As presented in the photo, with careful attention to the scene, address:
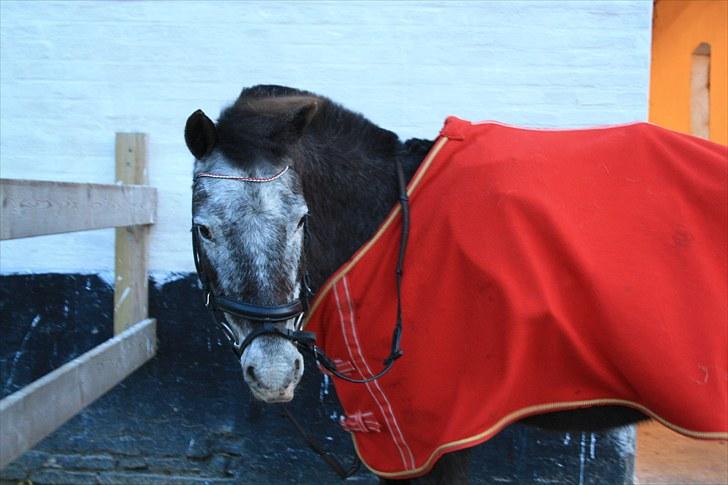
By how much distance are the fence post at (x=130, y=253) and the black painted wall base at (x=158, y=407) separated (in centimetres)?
11

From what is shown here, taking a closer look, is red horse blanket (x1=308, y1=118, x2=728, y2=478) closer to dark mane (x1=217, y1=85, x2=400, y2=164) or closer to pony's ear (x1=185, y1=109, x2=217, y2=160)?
dark mane (x1=217, y1=85, x2=400, y2=164)

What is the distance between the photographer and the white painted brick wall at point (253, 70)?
11.8 feet

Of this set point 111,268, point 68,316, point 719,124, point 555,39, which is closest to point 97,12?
point 111,268

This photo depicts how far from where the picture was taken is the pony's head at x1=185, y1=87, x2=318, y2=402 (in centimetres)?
205

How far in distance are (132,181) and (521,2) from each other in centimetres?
221

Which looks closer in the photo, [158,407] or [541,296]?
[541,296]

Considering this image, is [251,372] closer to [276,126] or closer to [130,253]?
[276,126]

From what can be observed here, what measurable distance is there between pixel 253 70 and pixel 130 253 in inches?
45.2

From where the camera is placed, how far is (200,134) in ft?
7.25

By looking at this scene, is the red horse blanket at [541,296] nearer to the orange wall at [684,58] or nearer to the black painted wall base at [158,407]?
the black painted wall base at [158,407]

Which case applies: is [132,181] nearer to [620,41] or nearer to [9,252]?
[9,252]

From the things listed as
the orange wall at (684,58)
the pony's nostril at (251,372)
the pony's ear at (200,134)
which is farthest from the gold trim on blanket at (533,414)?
the orange wall at (684,58)

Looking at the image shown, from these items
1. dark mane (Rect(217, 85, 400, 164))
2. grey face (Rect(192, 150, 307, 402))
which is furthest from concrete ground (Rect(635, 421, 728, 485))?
grey face (Rect(192, 150, 307, 402))

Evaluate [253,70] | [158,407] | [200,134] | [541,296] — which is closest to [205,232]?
[200,134]
